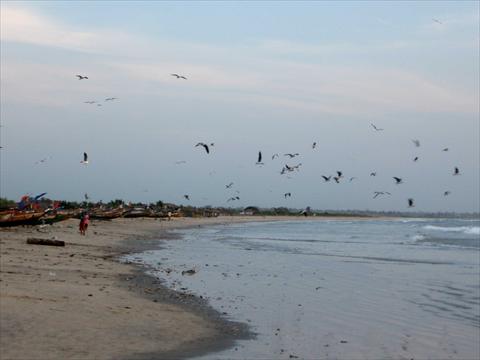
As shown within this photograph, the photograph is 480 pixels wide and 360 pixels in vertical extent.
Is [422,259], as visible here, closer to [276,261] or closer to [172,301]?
[276,261]

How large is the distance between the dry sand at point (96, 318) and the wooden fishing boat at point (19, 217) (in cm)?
1614

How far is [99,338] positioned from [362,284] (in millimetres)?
11374

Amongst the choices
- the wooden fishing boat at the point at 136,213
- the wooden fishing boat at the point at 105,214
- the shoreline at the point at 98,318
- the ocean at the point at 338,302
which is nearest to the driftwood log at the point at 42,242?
the ocean at the point at 338,302

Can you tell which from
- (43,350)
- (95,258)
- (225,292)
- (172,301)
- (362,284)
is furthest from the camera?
(95,258)

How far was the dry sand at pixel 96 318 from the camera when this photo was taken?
9.08 m

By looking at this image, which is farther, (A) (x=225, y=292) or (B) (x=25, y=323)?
(A) (x=225, y=292)

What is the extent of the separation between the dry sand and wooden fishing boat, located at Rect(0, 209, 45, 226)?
53.0ft

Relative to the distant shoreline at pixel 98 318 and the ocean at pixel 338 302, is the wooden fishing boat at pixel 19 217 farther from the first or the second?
the distant shoreline at pixel 98 318

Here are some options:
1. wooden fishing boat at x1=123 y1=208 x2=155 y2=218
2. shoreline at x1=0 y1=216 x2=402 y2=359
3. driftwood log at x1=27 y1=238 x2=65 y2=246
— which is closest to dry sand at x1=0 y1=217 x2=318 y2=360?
shoreline at x1=0 y1=216 x2=402 y2=359

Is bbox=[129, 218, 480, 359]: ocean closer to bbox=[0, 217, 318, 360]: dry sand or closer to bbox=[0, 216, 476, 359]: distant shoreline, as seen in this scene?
bbox=[0, 216, 476, 359]: distant shoreline

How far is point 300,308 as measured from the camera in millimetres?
14344

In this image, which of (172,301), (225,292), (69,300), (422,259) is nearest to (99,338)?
(69,300)

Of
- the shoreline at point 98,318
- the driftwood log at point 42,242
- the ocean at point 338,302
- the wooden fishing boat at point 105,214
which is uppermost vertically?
the wooden fishing boat at point 105,214

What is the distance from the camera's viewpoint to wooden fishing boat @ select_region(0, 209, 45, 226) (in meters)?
33.0
